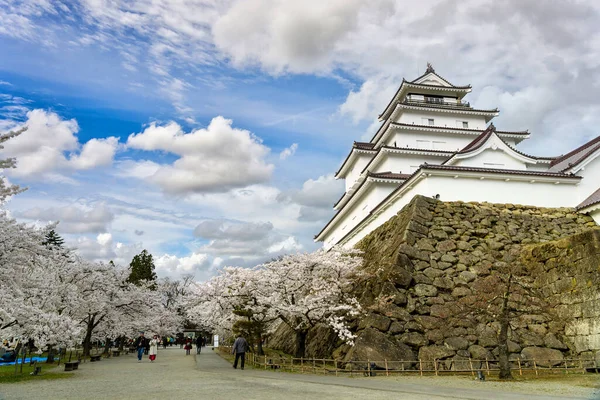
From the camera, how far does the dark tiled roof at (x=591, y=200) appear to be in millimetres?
20627

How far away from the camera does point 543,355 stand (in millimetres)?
14562

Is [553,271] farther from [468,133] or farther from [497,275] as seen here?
[468,133]

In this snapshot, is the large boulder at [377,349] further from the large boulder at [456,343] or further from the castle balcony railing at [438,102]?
the castle balcony railing at [438,102]

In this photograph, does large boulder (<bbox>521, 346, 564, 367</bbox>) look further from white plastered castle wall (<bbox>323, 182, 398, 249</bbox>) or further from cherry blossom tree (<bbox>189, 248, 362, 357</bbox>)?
white plastered castle wall (<bbox>323, 182, 398, 249</bbox>)

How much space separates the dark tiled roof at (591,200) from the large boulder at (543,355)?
31.7 ft

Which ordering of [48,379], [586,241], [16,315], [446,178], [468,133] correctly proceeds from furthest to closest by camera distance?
[468,133] < [446,178] < [586,241] < [48,379] < [16,315]

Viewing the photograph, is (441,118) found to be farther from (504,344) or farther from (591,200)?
(504,344)

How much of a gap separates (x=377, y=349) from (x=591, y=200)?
15.2 meters

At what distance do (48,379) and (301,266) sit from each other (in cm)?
1009

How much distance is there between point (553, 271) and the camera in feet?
54.8

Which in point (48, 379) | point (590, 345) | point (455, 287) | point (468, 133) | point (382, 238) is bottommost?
point (48, 379)

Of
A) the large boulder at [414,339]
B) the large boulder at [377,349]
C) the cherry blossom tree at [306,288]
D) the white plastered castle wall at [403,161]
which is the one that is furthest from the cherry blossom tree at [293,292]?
the white plastered castle wall at [403,161]

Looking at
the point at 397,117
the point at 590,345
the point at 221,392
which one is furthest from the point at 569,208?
the point at 221,392

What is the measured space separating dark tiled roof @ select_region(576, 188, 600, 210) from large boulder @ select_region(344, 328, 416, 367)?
13.6 m
